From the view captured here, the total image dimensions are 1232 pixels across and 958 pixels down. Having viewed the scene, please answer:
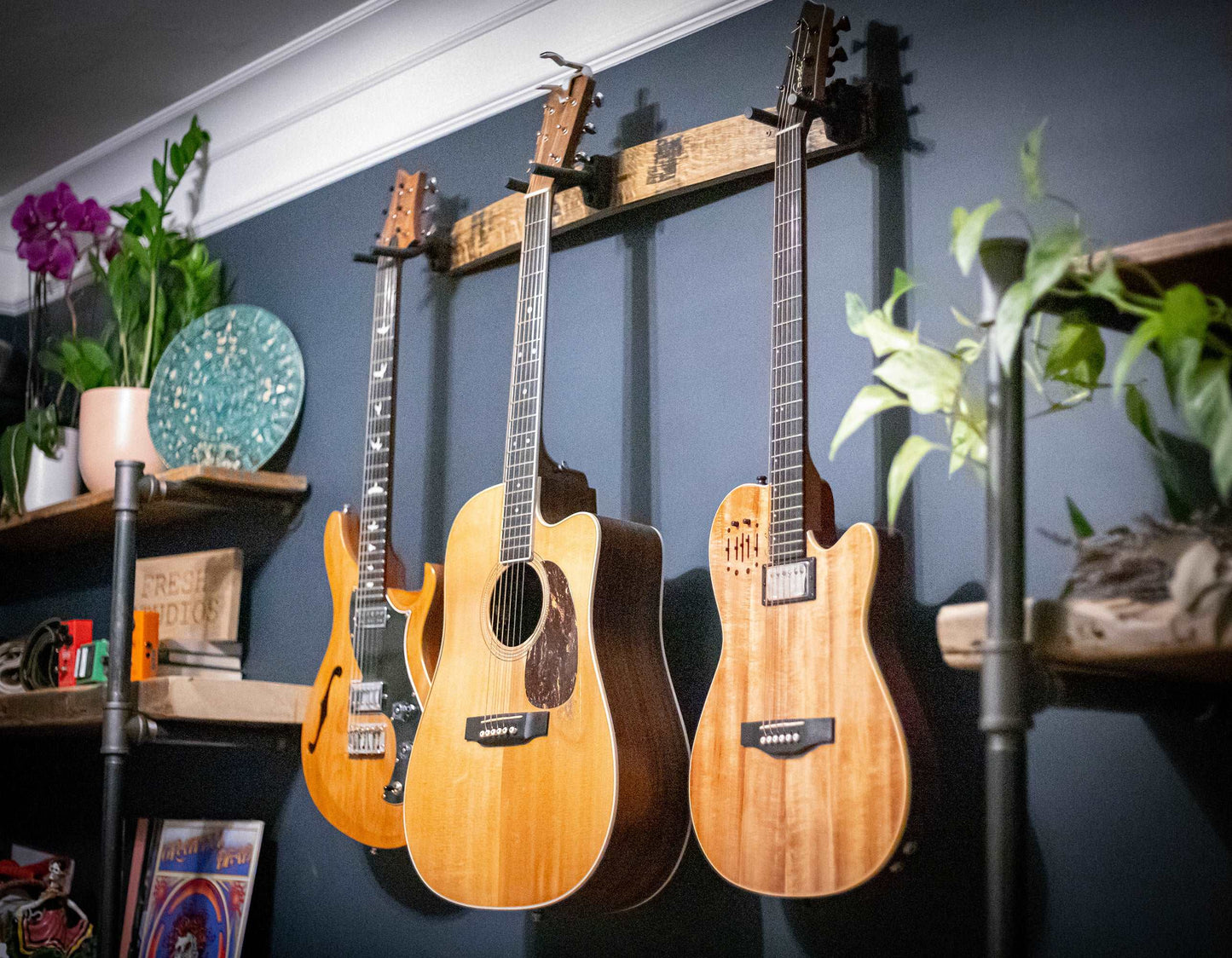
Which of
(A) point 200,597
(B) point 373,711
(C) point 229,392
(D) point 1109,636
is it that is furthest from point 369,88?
(D) point 1109,636

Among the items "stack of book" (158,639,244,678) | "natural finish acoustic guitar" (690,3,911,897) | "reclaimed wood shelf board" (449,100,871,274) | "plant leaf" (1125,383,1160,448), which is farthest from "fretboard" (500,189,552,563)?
"stack of book" (158,639,244,678)

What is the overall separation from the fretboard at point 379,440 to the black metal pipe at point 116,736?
514 mm

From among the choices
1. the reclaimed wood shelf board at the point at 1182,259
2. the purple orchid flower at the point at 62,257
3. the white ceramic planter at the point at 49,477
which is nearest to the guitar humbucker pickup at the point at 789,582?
the reclaimed wood shelf board at the point at 1182,259

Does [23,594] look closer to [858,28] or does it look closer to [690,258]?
[690,258]

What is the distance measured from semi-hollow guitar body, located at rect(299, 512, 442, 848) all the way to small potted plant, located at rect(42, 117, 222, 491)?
933 mm

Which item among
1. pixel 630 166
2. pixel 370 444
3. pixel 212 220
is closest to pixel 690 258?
pixel 630 166

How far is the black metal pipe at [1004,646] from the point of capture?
1129mm

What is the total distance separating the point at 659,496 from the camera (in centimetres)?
216

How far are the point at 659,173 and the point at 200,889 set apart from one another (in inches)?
69.5

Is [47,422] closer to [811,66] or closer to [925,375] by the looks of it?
[811,66]

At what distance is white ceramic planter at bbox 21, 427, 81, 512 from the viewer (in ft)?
10.6

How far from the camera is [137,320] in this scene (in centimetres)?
309

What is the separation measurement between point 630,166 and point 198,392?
4.07ft

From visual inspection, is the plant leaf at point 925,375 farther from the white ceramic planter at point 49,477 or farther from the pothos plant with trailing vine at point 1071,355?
the white ceramic planter at point 49,477
